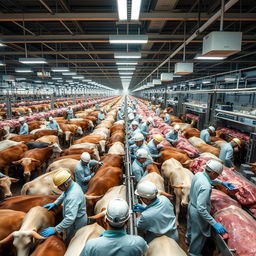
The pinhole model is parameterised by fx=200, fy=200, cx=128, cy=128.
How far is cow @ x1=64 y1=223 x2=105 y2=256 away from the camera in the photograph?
271 cm

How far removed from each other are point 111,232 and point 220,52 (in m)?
4.18

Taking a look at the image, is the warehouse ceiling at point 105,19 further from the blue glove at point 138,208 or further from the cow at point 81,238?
the cow at point 81,238

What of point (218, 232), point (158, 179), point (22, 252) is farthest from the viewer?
point (158, 179)

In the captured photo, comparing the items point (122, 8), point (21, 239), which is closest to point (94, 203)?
point (21, 239)

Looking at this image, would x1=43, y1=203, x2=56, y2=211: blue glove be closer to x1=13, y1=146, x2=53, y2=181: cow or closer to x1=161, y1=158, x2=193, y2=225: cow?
x1=161, y1=158, x2=193, y2=225: cow

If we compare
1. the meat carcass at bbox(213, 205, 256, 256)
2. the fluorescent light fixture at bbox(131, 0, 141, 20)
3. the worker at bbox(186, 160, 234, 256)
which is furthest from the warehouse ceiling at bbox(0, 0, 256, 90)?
the meat carcass at bbox(213, 205, 256, 256)

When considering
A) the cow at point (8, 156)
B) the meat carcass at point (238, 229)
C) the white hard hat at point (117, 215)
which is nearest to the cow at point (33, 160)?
the cow at point (8, 156)

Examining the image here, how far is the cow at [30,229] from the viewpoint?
2836 millimetres

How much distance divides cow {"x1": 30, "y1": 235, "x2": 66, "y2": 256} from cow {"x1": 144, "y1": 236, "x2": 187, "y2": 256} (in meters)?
1.24

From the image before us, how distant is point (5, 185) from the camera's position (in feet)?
16.2

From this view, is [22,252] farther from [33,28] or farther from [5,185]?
[33,28]

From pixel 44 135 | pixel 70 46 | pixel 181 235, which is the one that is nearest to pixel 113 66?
pixel 70 46

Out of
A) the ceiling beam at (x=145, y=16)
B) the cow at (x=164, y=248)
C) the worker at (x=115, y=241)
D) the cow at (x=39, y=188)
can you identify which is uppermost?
the ceiling beam at (x=145, y=16)

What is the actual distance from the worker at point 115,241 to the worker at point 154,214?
0.83m
